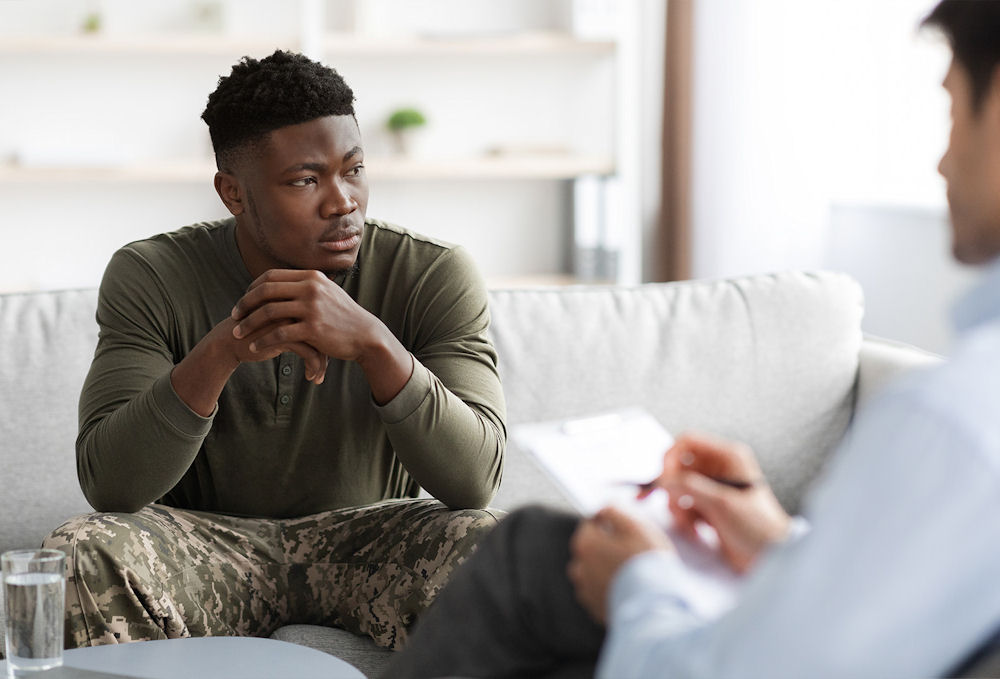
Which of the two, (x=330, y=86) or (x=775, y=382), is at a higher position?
(x=330, y=86)

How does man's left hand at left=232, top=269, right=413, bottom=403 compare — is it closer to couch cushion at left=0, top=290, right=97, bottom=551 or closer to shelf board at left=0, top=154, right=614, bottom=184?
couch cushion at left=0, top=290, right=97, bottom=551

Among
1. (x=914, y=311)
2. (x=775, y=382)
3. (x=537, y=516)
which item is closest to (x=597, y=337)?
(x=775, y=382)

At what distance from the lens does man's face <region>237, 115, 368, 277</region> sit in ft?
5.22

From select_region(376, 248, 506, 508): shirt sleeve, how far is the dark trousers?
0.47 m

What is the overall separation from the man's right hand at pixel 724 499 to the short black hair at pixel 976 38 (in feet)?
1.16

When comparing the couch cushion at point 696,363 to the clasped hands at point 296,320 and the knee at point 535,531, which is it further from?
the knee at point 535,531

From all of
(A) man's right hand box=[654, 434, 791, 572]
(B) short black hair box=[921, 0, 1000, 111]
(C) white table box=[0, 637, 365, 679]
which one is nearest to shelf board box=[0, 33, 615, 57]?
(C) white table box=[0, 637, 365, 679]

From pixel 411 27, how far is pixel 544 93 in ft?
1.65

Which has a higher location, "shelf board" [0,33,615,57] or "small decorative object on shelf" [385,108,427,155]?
"shelf board" [0,33,615,57]

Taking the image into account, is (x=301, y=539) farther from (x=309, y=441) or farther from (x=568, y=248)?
(x=568, y=248)

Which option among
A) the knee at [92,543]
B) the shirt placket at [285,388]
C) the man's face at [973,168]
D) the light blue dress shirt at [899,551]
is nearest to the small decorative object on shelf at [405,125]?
the shirt placket at [285,388]

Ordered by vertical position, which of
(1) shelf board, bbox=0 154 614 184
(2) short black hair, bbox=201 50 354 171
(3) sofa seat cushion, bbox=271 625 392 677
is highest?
(2) short black hair, bbox=201 50 354 171

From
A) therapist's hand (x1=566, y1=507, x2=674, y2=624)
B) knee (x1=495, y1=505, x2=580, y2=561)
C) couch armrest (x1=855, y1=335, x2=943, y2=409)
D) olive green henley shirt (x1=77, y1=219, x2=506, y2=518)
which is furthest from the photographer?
couch armrest (x1=855, y1=335, x2=943, y2=409)

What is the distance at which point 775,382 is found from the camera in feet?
6.59
